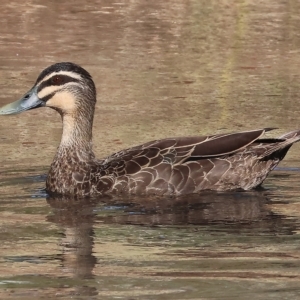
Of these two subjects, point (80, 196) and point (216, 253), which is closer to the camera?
point (216, 253)

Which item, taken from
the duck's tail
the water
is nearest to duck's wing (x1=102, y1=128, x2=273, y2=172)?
the duck's tail

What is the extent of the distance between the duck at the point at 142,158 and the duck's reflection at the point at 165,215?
0.14 m

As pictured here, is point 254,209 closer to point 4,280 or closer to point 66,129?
point 66,129

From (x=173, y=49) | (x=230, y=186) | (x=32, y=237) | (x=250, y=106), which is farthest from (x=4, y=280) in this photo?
(x=173, y=49)

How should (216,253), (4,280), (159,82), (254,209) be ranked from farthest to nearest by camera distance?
1. (159,82)
2. (254,209)
3. (216,253)
4. (4,280)

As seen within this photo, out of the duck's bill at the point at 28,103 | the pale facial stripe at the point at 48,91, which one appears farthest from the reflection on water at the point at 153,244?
the pale facial stripe at the point at 48,91

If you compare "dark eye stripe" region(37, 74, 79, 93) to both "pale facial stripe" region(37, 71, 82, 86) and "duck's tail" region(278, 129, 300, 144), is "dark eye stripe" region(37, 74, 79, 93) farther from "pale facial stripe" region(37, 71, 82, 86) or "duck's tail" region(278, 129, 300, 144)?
"duck's tail" region(278, 129, 300, 144)

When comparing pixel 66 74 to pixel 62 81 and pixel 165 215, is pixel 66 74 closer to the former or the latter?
pixel 62 81

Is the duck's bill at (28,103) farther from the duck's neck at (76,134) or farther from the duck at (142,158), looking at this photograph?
the duck's neck at (76,134)

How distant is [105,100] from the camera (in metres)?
15.1

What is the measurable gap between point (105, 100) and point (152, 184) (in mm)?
4338

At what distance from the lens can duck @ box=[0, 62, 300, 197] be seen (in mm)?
10891

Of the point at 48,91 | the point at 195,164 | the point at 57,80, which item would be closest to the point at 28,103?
the point at 48,91

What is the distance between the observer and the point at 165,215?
10.1m
